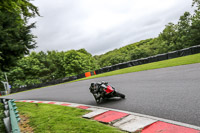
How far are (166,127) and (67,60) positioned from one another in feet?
171

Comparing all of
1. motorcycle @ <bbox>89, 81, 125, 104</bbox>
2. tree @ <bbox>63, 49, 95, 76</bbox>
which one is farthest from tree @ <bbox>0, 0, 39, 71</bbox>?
tree @ <bbox>63, 49, 95, 76</bbox>

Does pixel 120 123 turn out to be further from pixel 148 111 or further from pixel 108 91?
pixel 108 91

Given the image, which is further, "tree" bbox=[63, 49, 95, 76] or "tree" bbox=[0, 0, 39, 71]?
"tree" bbox=[63, 49, 95, 76]

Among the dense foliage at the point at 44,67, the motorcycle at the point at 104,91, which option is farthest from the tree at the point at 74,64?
the motorcycle at the point at 104,91

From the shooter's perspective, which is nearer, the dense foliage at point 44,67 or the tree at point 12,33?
the tree at point 12,33

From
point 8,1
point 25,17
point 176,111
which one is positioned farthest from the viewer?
point 25,17

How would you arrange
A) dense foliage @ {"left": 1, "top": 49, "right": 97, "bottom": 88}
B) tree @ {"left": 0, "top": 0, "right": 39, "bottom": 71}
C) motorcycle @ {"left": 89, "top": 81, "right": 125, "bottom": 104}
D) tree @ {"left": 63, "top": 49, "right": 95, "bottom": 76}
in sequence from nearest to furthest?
motorcycle @ {"left": 89, "top": 81, "right": 125, "bottom": 104}
tree @ {"left": 0, "top": 0, "right": 39, "bottom": 71}
dense foliage @ {"left": 1, "top": 49, "right": 97, "bottom": 88}
tree @ {"left": 63, "top": 49, "right": 95, "bottom": 76}

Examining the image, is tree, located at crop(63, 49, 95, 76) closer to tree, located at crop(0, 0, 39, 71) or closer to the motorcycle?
tree, located at crop(0, 0, 39, 71)

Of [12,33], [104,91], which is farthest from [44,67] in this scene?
[104,91]

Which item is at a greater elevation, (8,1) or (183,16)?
(183,16)

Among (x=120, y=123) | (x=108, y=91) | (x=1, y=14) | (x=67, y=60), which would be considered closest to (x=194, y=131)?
(x=120, y=123)

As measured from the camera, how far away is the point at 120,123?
404 centimetres

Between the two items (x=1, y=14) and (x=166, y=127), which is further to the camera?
(x=1, y=14)

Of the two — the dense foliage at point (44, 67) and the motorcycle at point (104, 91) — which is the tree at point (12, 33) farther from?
the dense foliage at point (44, 67)
